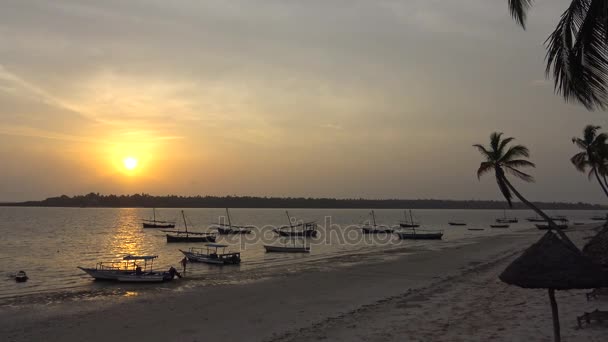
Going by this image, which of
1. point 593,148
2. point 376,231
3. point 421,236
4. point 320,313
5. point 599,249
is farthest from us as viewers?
point 376,231

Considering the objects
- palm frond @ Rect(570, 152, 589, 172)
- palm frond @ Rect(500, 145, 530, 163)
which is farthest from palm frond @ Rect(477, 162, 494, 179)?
Result: palm frond @ Rect(570, 152, 589, 172)

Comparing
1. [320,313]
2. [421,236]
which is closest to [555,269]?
[320,313]

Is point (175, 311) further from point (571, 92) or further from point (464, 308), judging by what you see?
point (571, 92)

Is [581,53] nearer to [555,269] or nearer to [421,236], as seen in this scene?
[555,269]

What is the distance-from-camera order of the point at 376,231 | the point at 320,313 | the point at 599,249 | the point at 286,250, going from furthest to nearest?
1. the point at 376,231
2. the point at 286,250
3. the point at 320,313
4. the point at 599,249

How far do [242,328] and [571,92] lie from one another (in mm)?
14361

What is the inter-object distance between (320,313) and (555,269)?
1301cm

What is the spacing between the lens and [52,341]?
60.0 feet

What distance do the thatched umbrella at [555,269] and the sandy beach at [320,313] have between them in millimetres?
3586

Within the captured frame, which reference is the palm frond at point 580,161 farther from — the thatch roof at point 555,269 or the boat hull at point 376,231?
the boat hull at point 376,231

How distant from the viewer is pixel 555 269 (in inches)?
366

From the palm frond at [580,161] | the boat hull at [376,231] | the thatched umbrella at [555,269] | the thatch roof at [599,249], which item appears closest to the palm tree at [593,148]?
the palm frond at [580,161]

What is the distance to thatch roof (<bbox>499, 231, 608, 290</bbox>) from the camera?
29.7 feet

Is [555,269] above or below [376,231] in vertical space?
above
